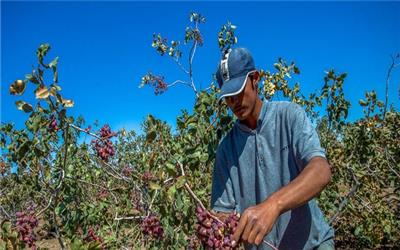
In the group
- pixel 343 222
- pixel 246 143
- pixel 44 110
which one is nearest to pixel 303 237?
pixel 246 143

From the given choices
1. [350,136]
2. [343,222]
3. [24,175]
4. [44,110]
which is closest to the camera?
[44,110]

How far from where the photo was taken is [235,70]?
2416mm

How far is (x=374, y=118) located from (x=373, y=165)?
1.34m

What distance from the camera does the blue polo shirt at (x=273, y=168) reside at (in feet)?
7.63

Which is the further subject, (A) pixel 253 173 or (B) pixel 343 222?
(B) pixel 343 222

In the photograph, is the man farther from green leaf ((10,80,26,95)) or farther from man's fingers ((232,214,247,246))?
green leaf ((10,80,26,95))

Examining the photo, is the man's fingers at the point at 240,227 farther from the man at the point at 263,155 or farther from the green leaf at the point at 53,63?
the green leaf at the point at 53,63

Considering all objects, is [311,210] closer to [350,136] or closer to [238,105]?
[238,105]

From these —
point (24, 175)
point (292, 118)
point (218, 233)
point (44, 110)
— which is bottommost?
point (218, 233)

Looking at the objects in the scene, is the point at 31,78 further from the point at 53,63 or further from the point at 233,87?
the point at 233,87

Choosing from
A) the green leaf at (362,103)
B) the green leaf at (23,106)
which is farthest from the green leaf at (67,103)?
the green leaf at (362,103)

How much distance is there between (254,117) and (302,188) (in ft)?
2.73

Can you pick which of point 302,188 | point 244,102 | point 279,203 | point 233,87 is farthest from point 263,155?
point 279,203

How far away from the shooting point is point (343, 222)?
7.92 metres
